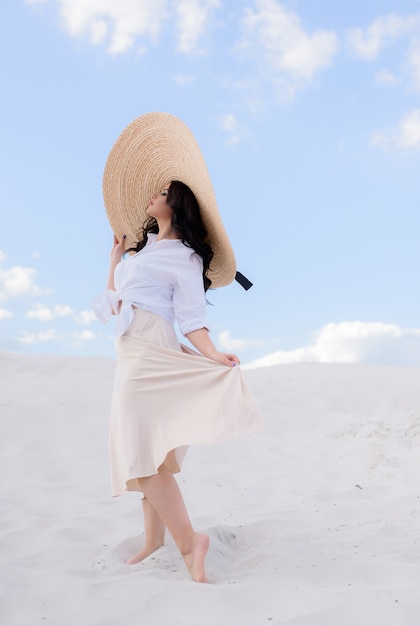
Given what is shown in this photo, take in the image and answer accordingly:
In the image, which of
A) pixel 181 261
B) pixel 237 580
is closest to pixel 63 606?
pixel 237 580

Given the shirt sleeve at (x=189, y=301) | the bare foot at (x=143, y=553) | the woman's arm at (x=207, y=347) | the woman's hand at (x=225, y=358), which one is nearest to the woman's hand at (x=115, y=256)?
the shirt sleeve at (x=189, y=301)

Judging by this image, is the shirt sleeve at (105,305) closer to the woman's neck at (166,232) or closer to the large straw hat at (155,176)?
the woman's neck at (166,232)

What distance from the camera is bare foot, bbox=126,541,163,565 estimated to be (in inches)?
111

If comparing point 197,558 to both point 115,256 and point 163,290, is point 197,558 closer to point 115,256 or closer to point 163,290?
point 163,290

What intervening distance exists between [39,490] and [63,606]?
2.23 metres

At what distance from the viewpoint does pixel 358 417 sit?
687 centimetres

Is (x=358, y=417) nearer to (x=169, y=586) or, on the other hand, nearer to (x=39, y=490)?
(x=39, y=490)

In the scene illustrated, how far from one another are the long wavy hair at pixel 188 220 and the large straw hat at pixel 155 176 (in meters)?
0.03

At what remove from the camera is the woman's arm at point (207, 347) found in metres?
2.67

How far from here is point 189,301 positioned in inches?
108

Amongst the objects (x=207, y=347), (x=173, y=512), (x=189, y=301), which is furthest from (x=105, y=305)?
(x=173, y=512)

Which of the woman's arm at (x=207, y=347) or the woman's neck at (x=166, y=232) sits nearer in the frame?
the woman's arm at (x=207, y=347)

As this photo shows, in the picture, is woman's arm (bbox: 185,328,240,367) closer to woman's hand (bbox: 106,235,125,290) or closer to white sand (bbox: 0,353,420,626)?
woman's hand (bbox: 106,235,125,290)

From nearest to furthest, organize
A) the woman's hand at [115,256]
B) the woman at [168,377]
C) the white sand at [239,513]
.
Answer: the white sand at [239,513], the woman at [168,377], the woman's hand at [115,256]
